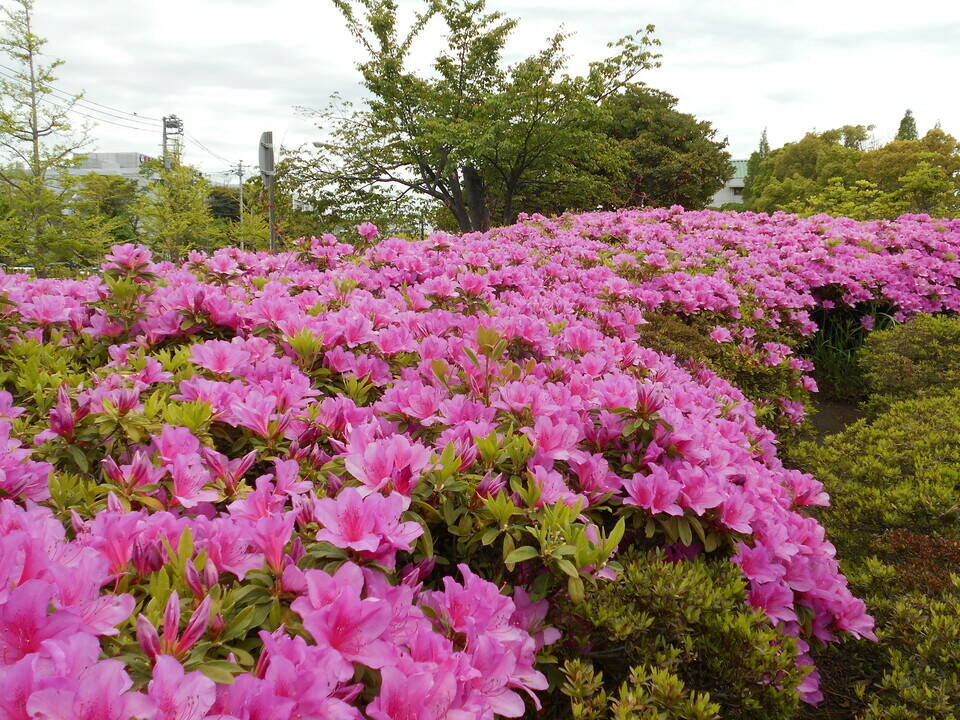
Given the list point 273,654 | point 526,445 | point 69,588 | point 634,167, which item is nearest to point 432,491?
point 526,445

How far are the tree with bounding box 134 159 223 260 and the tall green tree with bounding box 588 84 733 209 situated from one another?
1497 centimetres

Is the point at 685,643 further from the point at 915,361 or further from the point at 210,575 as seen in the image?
the point at 915,361

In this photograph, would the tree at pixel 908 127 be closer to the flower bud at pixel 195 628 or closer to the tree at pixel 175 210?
the tree at pixel 175 210

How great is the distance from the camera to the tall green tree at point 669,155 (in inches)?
977

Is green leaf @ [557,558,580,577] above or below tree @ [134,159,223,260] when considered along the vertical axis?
below

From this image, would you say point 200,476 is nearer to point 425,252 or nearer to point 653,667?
point 653,667

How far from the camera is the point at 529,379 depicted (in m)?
1.94

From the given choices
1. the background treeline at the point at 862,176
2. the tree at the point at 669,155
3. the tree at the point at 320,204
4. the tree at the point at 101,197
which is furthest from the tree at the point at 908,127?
the tree at the point at 101,197

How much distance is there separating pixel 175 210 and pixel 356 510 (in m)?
21.8

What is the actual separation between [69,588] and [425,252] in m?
3.38

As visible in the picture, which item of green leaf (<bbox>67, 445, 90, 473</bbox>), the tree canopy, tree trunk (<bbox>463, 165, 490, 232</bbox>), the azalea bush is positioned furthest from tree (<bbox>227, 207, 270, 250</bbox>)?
green leaf (<bbox>67, 445, 90, 473</bbox>)

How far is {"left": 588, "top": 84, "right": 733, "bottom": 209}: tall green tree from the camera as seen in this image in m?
24.8

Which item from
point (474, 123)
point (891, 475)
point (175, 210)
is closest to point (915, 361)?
point (891, 475)

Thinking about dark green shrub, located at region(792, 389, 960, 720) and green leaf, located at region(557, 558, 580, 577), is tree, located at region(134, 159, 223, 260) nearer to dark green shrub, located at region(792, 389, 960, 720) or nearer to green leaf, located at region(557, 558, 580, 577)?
dark green shrub, located at region(792, 389, 960, 720)
